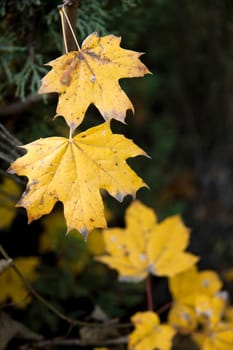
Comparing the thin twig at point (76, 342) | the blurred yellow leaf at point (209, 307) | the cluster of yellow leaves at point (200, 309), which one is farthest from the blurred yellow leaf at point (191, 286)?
the thin twig at point (76, 342)

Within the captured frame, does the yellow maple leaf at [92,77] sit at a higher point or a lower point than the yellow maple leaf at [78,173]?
higher

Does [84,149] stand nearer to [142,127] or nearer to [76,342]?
[76,342]

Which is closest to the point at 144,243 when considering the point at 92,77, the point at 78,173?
the point at 78,173

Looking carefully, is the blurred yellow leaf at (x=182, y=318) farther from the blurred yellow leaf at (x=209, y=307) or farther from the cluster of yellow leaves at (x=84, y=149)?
the cluster of yellow leaves at (x=84, y=149)

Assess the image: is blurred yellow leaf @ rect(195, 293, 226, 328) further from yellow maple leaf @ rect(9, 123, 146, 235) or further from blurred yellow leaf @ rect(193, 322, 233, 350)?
yellow maple leaf @ rect(9, 123, 146, 235)

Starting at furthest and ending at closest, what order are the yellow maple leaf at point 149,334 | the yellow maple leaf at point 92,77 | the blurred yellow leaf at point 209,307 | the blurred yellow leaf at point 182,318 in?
1. the blurred yellow leaf at point 182,318
2. the blurred yellow leaf at point 209,307
3. the yellow maple leaf at point 149,334
4. the yellow maple leaf at point 92,77

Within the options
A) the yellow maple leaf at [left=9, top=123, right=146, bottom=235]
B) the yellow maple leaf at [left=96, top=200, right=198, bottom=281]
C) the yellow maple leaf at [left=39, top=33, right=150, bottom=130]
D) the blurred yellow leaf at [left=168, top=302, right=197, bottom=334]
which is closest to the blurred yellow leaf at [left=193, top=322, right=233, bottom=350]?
the blurred yellow leaf at [left=168, top=302, right=197, bottom=334]
